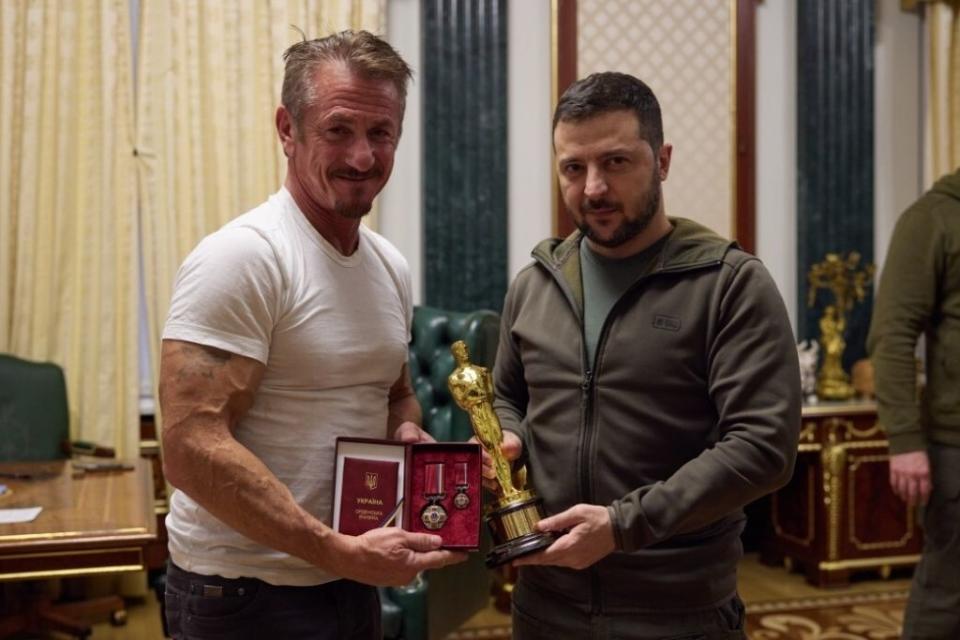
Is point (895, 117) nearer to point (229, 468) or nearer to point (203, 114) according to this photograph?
point (203, 114)

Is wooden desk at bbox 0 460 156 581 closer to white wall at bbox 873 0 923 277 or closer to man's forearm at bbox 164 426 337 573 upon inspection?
man's forearm at bbox 164 426 337 573

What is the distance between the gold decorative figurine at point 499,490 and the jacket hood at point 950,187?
1.64 m

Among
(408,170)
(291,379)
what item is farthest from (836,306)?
(291,379)

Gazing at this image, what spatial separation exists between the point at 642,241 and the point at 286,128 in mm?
620

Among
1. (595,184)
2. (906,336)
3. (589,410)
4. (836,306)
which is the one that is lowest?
(589,410)

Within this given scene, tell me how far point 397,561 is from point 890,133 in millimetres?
4231

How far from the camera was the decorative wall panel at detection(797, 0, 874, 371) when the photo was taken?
16.0 ft

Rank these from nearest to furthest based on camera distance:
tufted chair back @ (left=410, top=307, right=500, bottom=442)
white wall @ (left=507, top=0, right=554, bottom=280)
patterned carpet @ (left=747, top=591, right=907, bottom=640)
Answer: tufted chair back @ (left=410, top=307, right=500, bottom=442) → patterned carpet @ (left=747, top=591, right=907, bottom=640) → white wall @ (left=507, top=0, right=554, bottom=280)

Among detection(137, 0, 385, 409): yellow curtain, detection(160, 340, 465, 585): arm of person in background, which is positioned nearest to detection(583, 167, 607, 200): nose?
detection(160, 340, 465, 585): arm of person in background

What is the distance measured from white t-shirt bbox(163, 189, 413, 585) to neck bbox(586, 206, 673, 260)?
16.3 inches

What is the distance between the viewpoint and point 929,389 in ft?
9.23

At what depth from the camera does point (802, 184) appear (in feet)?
16.1

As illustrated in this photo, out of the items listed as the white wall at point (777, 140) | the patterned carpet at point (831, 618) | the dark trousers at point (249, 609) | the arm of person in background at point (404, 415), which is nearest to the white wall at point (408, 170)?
the white wall at point (777, 140)

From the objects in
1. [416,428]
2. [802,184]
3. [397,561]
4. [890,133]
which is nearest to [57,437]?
[416,428]
